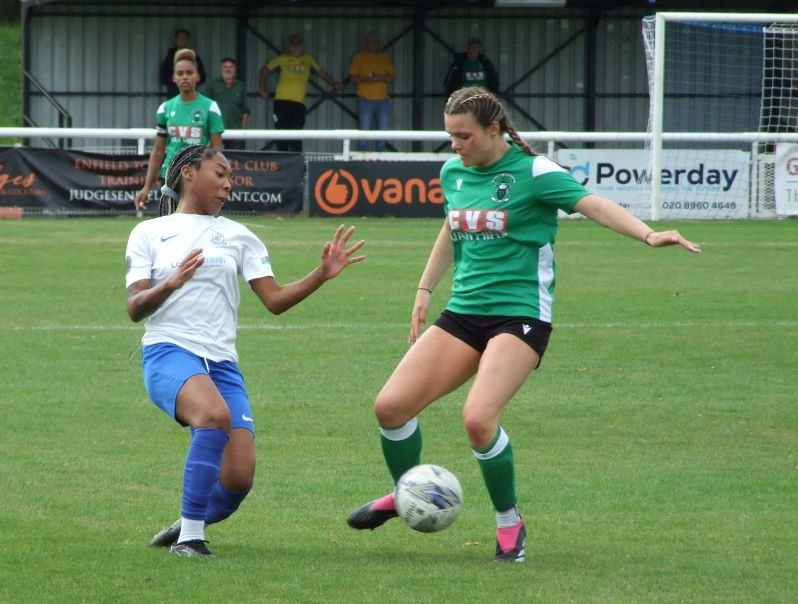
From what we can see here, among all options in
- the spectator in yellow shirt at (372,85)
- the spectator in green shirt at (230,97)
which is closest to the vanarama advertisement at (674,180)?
the spectator in green shirt at (230,97)

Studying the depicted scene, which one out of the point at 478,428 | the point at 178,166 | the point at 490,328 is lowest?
the point at 478,428

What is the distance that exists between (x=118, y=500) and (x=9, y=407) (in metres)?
2.41

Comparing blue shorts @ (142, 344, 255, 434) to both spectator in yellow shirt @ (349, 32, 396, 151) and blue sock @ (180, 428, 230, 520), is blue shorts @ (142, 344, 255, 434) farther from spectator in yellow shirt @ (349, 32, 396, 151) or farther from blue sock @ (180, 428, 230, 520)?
spectator in yellow shirt @ (349, 32, 396, 151)

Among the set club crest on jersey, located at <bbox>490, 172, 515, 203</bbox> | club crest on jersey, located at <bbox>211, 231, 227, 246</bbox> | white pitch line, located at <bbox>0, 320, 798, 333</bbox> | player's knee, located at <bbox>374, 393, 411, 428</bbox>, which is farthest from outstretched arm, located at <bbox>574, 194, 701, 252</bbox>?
white pitch line, located at <bbox>0, 320, 798, 333</bbox>

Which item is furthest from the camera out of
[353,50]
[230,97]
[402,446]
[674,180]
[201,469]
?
[353,50]

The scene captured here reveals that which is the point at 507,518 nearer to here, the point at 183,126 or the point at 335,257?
the point at 335,257

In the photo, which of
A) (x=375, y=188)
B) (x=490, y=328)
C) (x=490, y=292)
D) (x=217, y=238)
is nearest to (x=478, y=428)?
(x=490, y=328)

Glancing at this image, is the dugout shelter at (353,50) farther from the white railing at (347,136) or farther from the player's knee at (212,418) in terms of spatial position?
the player's knee at (212,418)

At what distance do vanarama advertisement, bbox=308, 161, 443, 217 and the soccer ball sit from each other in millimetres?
17923

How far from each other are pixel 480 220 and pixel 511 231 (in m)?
0.13

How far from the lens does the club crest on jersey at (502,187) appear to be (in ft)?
19.7

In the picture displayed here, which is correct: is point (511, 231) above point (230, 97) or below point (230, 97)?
below

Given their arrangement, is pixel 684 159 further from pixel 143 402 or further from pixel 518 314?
pixel 518 314

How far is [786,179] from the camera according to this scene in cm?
2427
